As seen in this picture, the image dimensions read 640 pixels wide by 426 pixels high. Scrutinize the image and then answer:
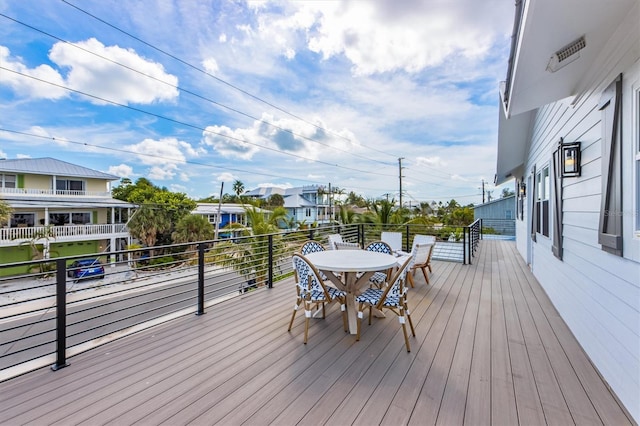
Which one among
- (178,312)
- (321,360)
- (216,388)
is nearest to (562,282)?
(321,360)

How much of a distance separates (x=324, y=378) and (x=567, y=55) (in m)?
3.36

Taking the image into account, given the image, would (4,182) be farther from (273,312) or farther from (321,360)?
(321,360)

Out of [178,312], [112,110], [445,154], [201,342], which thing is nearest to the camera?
[201,342]

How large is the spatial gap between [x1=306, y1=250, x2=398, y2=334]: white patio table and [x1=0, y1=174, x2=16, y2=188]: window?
23560mm

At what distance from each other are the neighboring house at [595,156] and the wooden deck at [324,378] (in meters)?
0.36

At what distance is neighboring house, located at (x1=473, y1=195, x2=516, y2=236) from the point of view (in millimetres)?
14383

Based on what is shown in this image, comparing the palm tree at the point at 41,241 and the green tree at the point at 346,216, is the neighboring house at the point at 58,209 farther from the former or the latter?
the green tree at the point at 346,216

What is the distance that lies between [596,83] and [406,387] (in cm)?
308

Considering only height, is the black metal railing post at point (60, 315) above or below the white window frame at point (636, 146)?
below

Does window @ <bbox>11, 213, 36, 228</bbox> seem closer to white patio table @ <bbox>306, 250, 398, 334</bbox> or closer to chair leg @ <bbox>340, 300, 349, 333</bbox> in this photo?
white patio table @ <bbox>306, 250, 398, 334</bbox>

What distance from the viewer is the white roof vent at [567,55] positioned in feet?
7.08

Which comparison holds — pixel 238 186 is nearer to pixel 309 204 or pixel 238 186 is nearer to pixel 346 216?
pixel 309 204

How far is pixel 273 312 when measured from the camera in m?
3.46

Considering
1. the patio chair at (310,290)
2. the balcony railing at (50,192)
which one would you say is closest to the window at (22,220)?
the balcony railing at (50,192)
